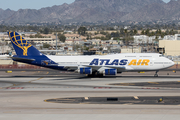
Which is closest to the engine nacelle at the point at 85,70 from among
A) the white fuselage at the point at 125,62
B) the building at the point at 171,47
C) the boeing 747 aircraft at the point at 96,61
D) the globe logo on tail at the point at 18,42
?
the boeing 747 aircraft at the point at 96,61

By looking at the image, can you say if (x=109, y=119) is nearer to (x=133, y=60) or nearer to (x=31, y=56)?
(x=133, y=60)

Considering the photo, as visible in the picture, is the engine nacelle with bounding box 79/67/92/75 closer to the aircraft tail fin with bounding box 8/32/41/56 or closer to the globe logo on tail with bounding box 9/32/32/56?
the aircraft tail fin with bounding box 8/32/41/56

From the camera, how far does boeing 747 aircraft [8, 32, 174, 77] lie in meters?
60.8

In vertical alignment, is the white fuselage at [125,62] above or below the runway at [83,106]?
above

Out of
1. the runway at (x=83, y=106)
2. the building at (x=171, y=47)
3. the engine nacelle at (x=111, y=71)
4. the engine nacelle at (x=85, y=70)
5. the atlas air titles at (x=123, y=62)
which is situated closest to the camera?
the runway at (x=83, y=106)

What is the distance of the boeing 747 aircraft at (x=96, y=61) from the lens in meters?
60.8

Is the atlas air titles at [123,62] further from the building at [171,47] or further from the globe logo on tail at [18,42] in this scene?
the building at [171,47]

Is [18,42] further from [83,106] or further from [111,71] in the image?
[83,106]

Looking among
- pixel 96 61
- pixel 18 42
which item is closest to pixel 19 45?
pixel 18 42

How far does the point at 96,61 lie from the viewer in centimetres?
6206

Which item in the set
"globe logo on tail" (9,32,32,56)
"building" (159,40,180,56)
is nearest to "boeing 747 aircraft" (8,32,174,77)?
"globe logo on tail" (9,32,32,56)

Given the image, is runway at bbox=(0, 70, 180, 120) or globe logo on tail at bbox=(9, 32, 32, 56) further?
globe logo on tail at bbox=(9, 32, 32, 56)

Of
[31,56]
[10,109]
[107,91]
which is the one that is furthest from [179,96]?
[31,56]

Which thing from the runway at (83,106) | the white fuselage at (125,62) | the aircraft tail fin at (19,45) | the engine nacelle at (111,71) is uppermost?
the aircraft tail fin at (19,45)
